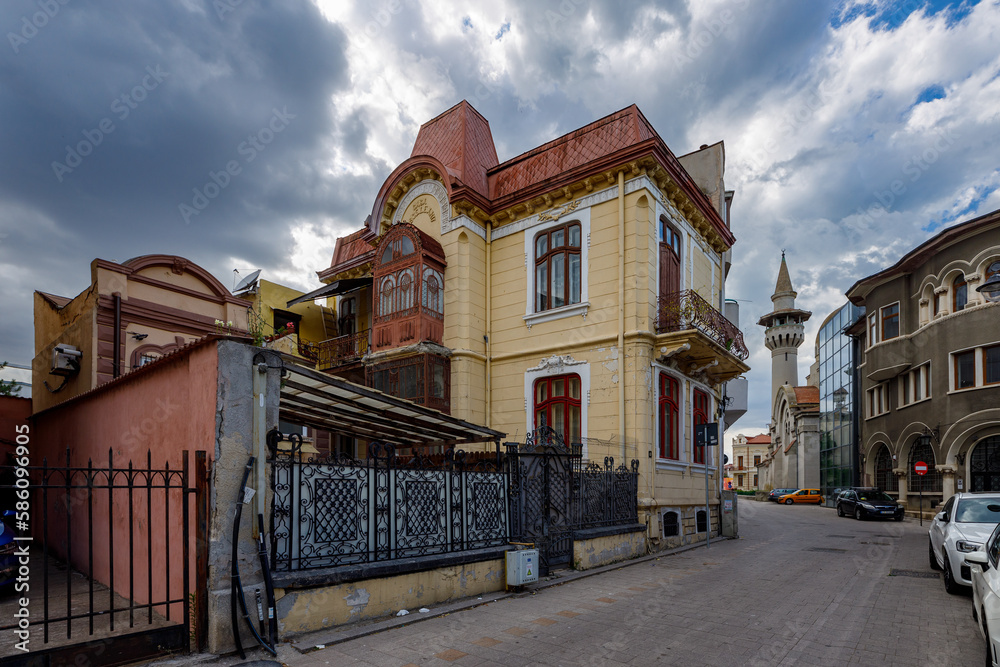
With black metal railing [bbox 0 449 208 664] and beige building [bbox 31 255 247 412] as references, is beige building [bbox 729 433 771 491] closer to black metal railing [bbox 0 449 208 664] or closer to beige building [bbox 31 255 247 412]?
beige building [bbox 31 255 247 412]

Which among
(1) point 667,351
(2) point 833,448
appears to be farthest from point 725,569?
(2) point 833,448

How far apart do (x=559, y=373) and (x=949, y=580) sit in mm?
8587

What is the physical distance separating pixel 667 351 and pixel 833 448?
34721 mm

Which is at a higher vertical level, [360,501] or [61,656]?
[360,501]

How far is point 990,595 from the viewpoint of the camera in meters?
5.35

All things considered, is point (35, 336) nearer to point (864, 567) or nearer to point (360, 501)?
point (360, 501)

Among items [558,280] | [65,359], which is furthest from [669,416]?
[65,359]

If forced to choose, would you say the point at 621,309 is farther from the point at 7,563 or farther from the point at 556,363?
the point at 7,563

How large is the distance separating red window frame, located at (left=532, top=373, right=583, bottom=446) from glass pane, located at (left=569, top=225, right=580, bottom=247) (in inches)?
136

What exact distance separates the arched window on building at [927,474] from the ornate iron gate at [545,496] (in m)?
24.2

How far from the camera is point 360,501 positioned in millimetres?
7586

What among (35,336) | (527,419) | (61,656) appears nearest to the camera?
(61,656)

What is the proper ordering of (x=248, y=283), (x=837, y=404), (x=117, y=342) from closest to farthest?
1. (x=117, y=342)
2. (x=248, y=283)
3. (x=837, y=404)

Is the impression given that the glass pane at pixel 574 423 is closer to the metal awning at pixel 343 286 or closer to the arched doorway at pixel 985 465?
the metal awning at pixel 343 286
